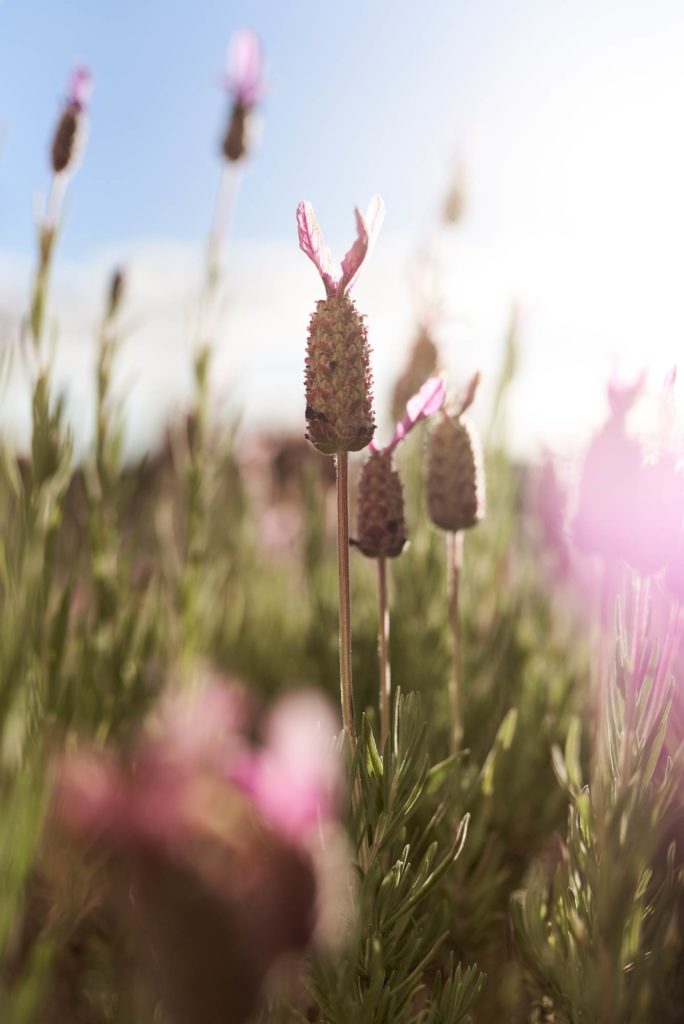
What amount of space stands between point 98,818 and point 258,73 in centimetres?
92

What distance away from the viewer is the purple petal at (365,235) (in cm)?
37

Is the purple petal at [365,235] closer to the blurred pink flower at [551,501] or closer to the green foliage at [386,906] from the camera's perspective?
the green foliage at [386,906]

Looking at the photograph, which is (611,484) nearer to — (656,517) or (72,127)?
(656,517)

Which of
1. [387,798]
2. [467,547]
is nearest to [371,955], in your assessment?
[387,798]

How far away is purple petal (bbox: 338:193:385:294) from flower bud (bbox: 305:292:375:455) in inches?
0.6

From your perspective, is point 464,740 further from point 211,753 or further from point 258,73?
point 258,73

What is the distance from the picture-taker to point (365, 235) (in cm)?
37

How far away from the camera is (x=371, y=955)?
15.1 inches

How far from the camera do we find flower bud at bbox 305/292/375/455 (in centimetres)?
39

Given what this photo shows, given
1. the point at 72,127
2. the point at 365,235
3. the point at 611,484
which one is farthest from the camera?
the point at 72,127

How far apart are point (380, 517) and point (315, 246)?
16 cm

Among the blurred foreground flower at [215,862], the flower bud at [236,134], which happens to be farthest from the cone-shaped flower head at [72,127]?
the blurred foreground flower at [215,862]

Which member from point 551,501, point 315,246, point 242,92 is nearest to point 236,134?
point 242,92

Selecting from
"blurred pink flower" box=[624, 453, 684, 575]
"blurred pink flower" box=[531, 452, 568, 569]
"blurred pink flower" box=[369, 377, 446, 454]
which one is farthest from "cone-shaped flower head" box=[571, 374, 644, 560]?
"blurred pink flower" box=[531, 452, 568, 569]
